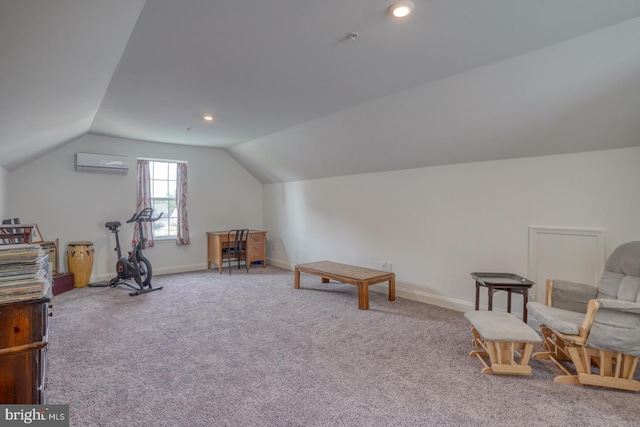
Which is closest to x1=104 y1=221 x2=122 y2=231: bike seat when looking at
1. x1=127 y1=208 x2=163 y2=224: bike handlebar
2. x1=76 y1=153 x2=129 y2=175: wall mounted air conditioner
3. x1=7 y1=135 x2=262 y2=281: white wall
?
x1=127 y1=208 x2=163 y2=224: bike handlebar

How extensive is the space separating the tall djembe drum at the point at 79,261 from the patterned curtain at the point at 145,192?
948 mm

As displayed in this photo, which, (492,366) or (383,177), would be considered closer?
(492,366)

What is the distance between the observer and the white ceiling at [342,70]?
1.90 m

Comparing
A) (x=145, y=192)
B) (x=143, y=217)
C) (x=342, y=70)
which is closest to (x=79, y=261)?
(x=143, y=217)

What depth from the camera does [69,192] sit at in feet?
16.9

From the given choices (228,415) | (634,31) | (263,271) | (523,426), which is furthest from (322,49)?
(263,271)

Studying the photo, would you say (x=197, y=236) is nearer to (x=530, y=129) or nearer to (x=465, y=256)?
(x=465, y=256)

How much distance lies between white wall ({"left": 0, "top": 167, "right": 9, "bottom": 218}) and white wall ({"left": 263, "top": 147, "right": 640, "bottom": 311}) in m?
4.28

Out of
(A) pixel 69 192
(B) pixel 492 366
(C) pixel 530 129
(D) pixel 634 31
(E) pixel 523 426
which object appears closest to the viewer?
(E) pixel 523 426

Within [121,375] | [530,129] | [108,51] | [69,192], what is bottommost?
[121,375]

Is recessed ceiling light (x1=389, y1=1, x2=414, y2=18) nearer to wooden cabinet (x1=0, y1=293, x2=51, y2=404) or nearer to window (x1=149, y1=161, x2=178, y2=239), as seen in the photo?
wooden cabinet (x1=0, y1=293, x2=51, y2=404)

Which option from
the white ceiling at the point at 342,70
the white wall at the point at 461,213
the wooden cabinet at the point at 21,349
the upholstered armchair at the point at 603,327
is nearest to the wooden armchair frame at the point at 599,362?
the upholstered armchair at the point at 603,327

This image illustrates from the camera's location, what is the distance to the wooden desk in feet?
19.9

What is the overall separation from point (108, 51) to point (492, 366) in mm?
3574
